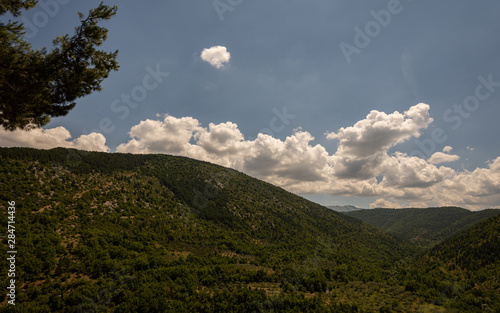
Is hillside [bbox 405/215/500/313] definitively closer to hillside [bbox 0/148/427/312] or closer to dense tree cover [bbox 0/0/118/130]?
hillside [bbox 0/148/427/312]

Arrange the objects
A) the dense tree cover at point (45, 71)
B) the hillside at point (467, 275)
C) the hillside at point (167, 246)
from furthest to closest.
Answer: the hillside at point (467, 275) < the hillside at point (167, 246) < the dense tree cover at point (45, 71)

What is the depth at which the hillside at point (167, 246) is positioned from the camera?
4144cm

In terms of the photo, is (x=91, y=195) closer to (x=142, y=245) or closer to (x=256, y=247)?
(x=142, y=245)

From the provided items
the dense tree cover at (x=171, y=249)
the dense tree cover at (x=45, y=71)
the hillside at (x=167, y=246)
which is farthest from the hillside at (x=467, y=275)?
the dense tree cover at (x=45, y=71)

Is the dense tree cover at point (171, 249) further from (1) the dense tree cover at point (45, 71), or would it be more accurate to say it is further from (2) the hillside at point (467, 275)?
(1) the dense tree cover at point (45, 71)

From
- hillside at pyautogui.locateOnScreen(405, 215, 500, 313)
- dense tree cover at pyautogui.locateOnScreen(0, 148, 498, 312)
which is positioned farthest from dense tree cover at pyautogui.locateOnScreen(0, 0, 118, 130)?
hillside at pyautogui.locateOnScreen(405, 215, 500, 313)

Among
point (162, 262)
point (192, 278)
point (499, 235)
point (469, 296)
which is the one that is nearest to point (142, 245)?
point (162, 262)

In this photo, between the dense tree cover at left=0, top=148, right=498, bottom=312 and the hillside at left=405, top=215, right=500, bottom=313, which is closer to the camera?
the dense tree cover at left=0, top=148, right=498, bottom=312

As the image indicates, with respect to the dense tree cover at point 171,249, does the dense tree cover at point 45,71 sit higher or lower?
higher

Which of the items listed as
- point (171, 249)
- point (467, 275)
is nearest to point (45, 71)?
point (171, 249)

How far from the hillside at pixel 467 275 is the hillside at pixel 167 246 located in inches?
281

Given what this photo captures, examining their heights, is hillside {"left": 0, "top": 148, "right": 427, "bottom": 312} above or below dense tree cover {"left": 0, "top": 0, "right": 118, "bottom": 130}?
below

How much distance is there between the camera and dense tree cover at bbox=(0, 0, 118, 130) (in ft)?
34.9

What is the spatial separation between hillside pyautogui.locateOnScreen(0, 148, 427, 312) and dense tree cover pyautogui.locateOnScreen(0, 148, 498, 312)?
1.17 feet
